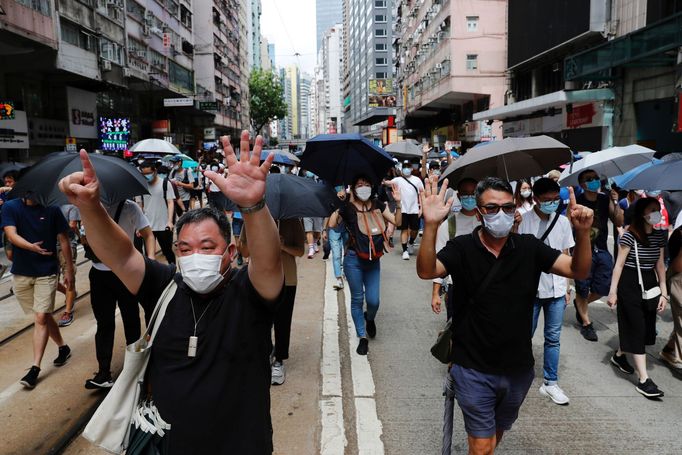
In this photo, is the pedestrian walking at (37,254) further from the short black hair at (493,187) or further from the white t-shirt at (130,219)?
the short black hair at (493,187)

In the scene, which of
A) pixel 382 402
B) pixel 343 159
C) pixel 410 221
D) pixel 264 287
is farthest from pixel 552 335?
pixel 410 221

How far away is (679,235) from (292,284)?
11.0 feet

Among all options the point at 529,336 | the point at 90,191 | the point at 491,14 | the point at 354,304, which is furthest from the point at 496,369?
the point at 491,14

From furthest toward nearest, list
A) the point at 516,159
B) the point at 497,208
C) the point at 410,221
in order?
the point at 410,221 → the point at 516,159 → the point at 497,208

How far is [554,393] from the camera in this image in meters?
4.48

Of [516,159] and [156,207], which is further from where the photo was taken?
[156,207]

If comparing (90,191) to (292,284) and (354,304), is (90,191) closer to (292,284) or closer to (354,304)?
(292,284)

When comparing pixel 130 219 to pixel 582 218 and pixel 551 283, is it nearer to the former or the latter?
pixel 551 283

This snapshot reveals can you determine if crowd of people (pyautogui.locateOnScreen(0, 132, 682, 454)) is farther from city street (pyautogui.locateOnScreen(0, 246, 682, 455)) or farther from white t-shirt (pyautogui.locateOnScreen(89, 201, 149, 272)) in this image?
city street (pyautogui.locateOnScreen(0, 246, 682, 455))

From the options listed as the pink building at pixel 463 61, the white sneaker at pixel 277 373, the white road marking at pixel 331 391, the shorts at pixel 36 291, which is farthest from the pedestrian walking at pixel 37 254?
the pink building at pixel 463 61

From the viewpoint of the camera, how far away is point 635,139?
21266mm

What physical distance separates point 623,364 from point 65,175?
493 cm

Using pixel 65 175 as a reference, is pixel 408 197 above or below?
below

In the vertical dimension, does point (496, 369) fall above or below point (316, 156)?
below
